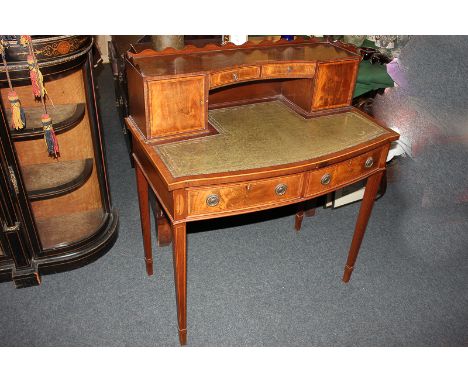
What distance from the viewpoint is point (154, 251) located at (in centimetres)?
314

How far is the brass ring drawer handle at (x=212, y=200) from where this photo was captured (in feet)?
6.41

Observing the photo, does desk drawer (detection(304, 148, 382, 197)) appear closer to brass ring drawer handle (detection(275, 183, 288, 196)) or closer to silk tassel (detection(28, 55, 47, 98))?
brass ring drawer handle (detection(275, 183, 288, 196))

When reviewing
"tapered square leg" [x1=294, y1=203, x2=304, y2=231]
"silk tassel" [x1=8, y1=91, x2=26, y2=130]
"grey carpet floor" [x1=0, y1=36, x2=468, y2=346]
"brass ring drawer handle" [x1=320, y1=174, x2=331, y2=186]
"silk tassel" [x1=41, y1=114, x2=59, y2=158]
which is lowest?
"grey carpet floor" [x1=0, y1=36, x2=468, y2=346]

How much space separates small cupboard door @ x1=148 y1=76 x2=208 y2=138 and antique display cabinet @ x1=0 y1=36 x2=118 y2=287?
567mm

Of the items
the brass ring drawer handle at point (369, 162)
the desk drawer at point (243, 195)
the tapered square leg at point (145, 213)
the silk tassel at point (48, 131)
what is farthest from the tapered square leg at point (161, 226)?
the brass ring drawer handle at point (369, 162)

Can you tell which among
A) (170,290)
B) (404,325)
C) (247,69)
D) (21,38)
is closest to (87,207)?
(170,290)

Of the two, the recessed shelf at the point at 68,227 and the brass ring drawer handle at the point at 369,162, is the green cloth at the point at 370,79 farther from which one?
the recessed shelf at the point at 68,227

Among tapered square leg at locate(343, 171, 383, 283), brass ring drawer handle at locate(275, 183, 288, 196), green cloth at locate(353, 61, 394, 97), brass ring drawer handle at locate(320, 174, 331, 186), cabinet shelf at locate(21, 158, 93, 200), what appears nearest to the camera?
brass ring drawer handle at locate(275, 183, 288, 196)

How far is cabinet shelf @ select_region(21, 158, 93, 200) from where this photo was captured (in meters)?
2.66

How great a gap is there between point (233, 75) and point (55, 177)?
51.9 inches

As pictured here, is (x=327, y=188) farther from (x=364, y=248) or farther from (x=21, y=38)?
(x=21, y=38)

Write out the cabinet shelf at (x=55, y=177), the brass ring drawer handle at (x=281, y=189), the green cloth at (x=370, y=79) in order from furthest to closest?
the green cloth at (x=370, y=79) < the cabinet shelf at (x=55, y=177) < the brass ring drawer handle at (x=281, y=189)

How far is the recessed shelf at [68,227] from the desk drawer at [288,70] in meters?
1.51

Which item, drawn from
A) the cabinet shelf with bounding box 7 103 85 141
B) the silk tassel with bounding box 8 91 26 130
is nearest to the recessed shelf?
the cabinet shelf with bounding box 7 103 85 141
